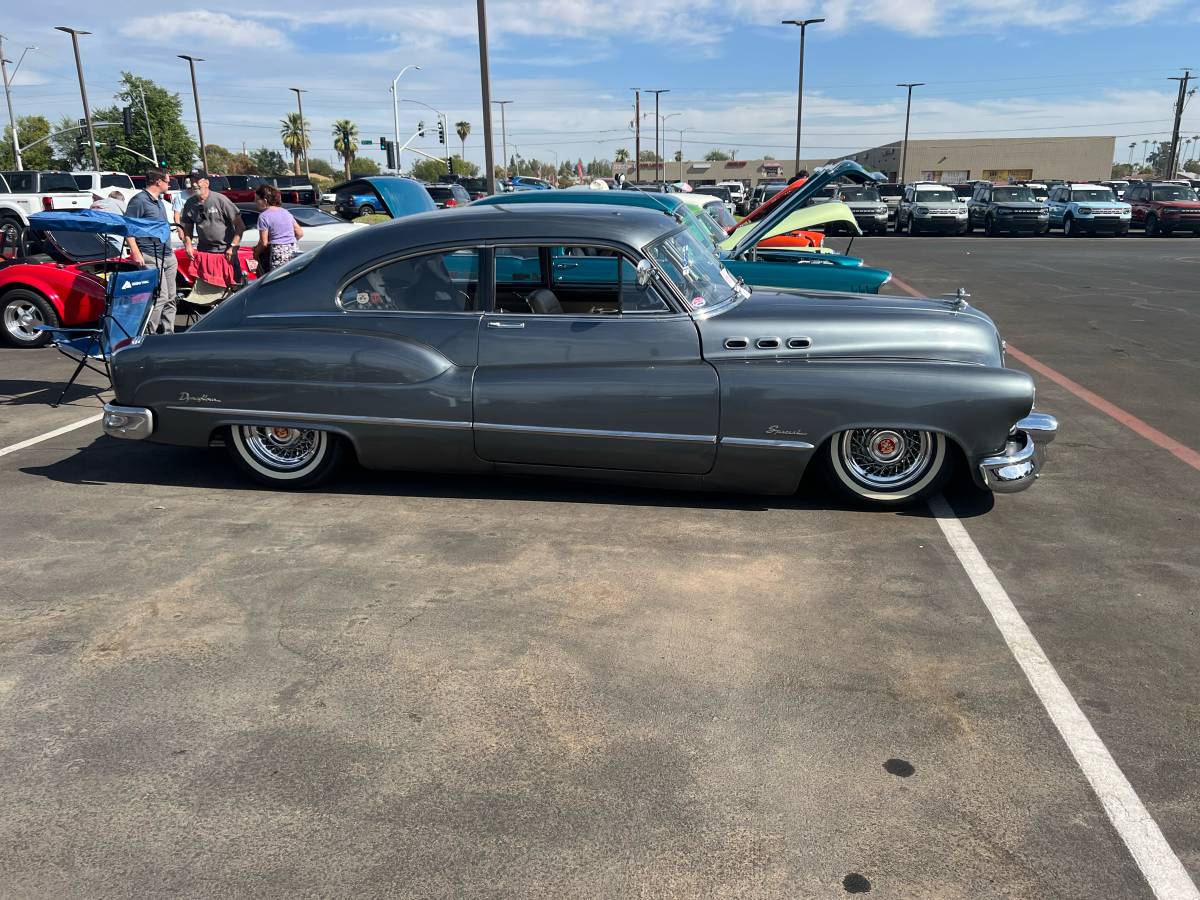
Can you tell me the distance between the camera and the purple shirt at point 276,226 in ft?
32.9

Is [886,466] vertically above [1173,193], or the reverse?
[1173,193]

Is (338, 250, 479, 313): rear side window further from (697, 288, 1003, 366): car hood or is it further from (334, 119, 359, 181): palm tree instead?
(334, 119, 359, 181): palm tree

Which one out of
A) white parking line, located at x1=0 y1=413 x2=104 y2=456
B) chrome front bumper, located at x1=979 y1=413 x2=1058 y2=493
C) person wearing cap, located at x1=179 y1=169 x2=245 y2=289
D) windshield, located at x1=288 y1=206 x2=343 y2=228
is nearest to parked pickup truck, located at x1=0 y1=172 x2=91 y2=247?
windshield, located at x1=288 y1=206 x2=343 y2=228

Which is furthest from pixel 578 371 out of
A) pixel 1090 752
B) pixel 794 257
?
pixel 794 257

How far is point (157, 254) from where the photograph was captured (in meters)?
8.64

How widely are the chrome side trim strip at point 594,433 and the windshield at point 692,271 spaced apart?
2.23 feet

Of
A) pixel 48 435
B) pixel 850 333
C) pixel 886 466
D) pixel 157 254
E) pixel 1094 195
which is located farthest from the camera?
pixel 1094 195

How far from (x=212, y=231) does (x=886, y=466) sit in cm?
799

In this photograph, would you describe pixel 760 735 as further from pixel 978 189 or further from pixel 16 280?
pixel 978 189

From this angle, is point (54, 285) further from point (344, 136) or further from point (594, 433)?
point (344, 136)

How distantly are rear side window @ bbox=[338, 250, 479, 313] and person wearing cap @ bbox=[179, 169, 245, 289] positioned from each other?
5.32 meters

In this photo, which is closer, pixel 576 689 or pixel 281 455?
pixel 576 689

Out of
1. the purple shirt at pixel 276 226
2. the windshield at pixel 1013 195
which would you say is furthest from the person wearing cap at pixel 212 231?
the windshield at pixel 1013 195

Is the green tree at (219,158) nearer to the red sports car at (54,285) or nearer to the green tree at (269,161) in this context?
the green tree at (269,161)
